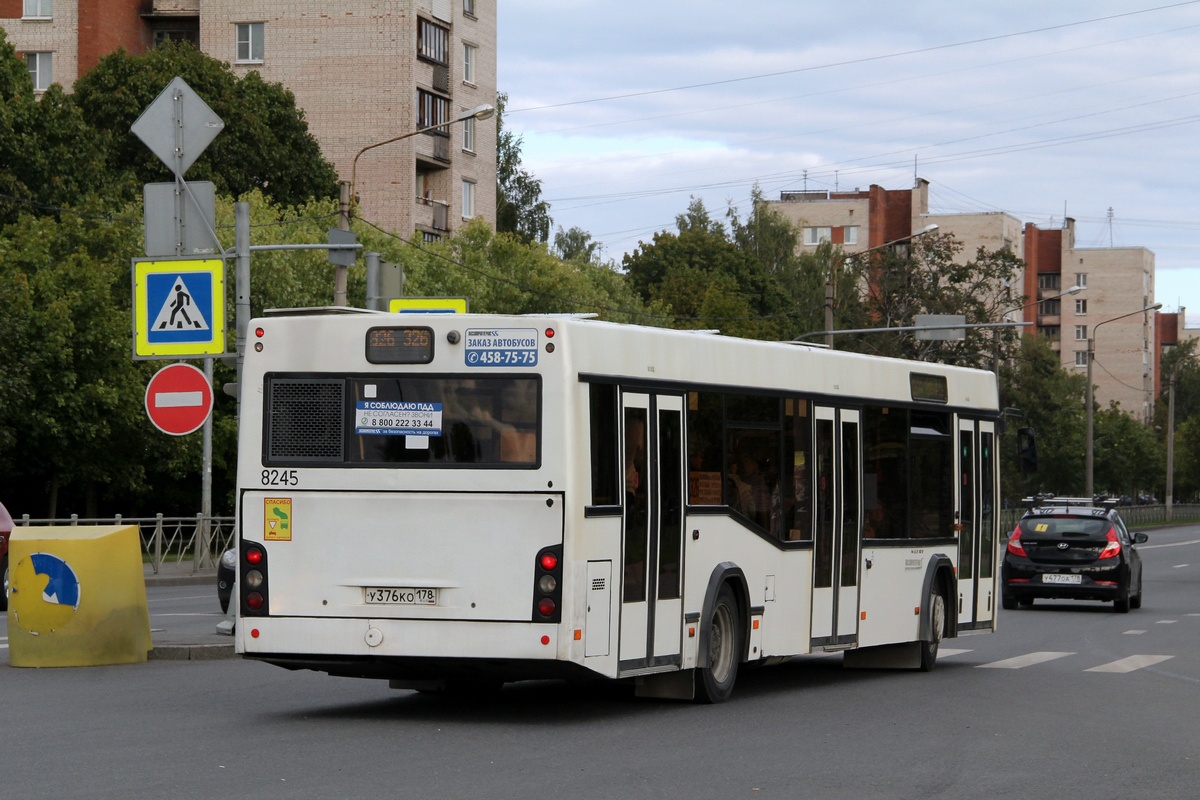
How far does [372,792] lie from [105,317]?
1410 inches

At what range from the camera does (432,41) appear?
65438 mm

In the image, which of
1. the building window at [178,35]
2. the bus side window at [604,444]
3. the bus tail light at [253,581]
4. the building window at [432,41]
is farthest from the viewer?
the building window at [178,35]

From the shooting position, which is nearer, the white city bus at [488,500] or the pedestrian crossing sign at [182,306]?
the white city bus at [488,500]

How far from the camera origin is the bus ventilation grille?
12016 mm

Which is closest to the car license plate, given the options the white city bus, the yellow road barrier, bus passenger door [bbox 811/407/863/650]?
the white city bus

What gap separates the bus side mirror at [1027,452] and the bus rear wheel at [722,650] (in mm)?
5730

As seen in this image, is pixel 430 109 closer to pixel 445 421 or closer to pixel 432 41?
pixel 432 41

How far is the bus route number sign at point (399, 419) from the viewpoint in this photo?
11.9 m

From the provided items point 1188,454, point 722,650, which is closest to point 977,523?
point 722,650

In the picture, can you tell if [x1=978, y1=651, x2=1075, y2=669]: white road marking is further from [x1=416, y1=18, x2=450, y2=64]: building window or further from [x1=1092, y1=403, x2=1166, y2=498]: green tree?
[x1=1092, y1=403, x2=1166, y2=498]: green tree

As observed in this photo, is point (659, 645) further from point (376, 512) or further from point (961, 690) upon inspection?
point (961, 690)

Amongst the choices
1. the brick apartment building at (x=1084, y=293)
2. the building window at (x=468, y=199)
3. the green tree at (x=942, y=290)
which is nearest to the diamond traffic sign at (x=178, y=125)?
the building window at (x=468, y=199)

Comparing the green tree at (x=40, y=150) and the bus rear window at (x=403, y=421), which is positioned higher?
the green tree at (x=40, y=150)

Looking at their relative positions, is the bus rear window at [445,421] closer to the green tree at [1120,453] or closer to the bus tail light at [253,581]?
the bus tail light at [253,581]
